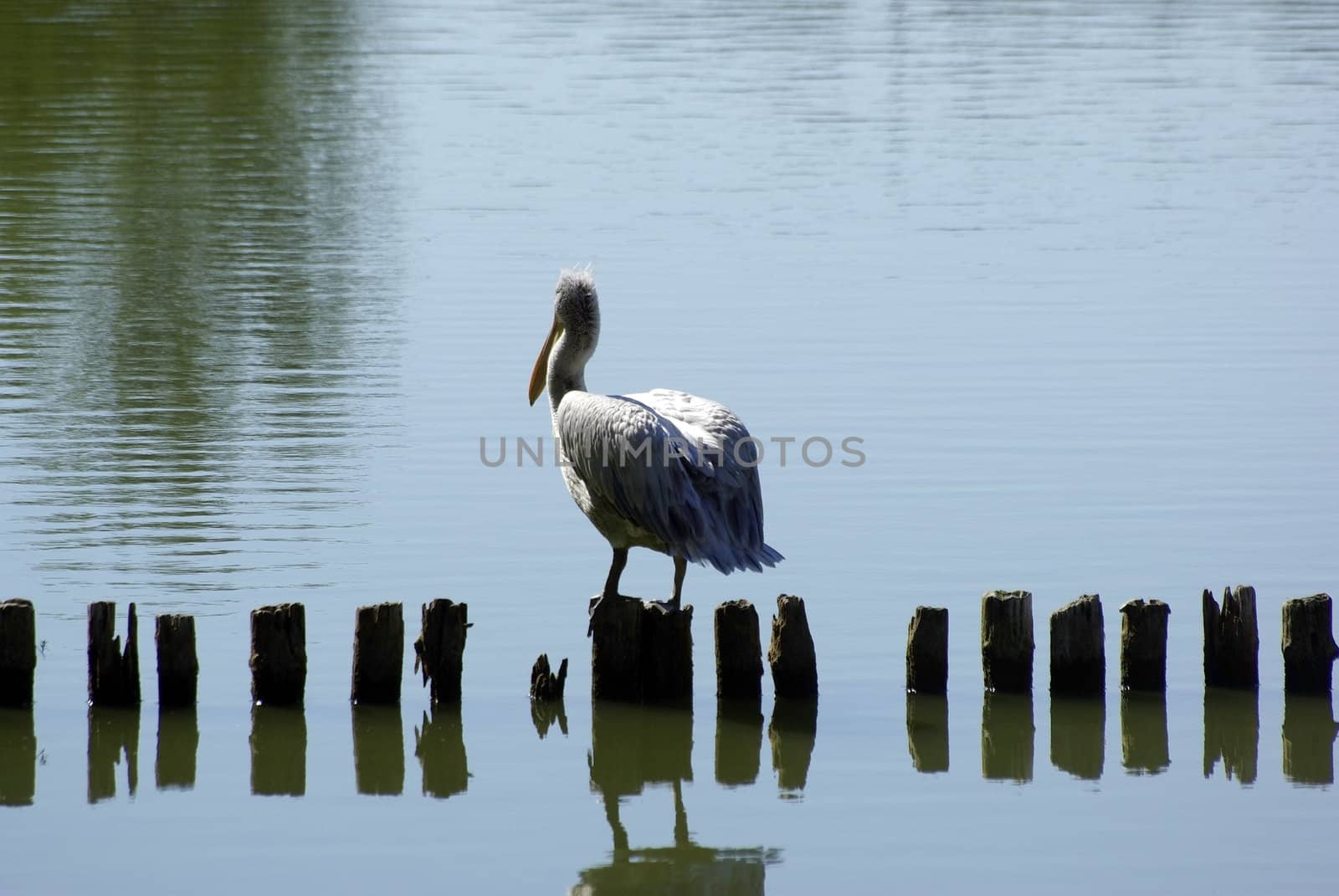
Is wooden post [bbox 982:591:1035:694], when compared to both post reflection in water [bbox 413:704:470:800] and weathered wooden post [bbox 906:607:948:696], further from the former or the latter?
post reflection in water [bbox 413:704:470:800]

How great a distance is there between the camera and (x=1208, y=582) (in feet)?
33.7

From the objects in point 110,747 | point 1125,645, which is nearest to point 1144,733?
point 1125,645

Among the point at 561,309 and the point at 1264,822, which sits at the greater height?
the point at 561,309

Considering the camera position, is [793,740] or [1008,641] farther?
[1008,641]

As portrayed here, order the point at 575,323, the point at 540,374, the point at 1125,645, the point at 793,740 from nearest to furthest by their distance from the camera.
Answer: the point at 793,740
the point at 1125,645
the point at 575,323
the point at 540,374

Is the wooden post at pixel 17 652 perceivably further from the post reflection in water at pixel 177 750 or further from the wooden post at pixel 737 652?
the wooden post at pixel 737 652

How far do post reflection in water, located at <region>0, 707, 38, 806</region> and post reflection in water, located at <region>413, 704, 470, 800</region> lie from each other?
1471 millimetres

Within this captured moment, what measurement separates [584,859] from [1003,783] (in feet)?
5.76

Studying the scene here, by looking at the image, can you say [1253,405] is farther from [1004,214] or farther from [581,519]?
[1004,214]

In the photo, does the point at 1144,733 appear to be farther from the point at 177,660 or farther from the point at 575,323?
the point at 177,660

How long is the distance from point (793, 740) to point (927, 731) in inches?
22.2

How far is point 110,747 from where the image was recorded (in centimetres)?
804

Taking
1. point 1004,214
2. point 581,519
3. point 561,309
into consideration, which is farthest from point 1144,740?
point 1004,214

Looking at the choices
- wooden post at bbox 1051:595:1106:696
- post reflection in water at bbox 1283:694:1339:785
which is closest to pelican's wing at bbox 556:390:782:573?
wooden post at bbox 1051:595:1106:696
